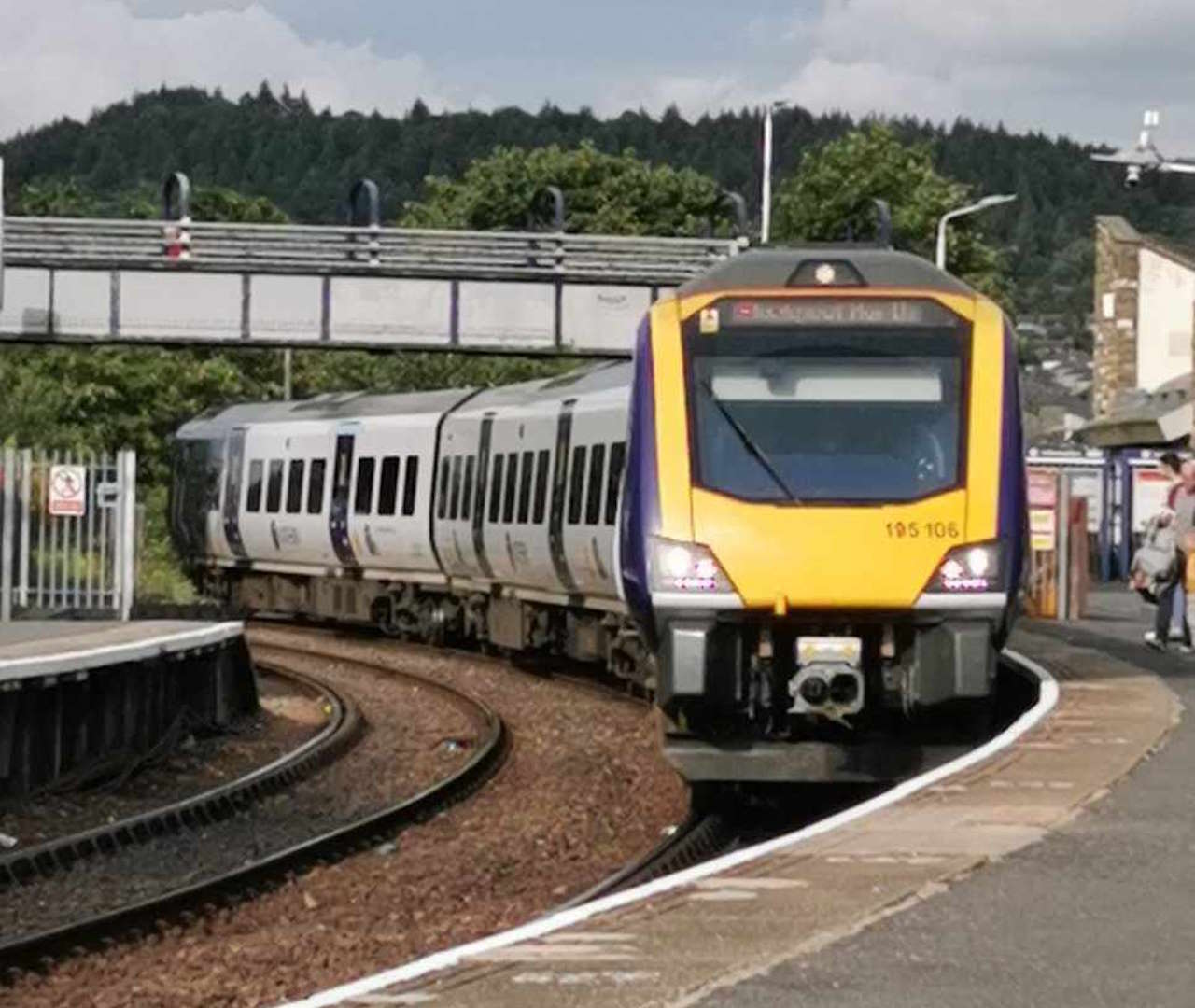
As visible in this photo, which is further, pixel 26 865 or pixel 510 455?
pixel 510 455

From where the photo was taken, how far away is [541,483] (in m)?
28.1

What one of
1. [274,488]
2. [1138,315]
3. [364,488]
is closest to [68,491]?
[364,488]

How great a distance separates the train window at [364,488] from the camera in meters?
37.0

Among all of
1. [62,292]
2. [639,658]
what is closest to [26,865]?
[639,658]

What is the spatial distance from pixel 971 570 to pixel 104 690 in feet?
22.5

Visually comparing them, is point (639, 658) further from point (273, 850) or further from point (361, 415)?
point (361, 415)

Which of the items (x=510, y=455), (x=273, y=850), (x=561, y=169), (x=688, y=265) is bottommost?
(x=273, y=850)

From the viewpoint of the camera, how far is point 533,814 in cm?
1830

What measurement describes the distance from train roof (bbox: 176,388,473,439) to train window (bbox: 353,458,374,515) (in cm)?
60

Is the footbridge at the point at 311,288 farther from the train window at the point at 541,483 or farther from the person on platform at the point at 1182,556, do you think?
the person on platform at the point at 1182,556

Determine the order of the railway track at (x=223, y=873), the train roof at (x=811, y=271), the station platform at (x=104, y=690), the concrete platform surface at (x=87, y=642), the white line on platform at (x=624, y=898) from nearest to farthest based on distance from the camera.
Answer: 1. the white line on platform at (x=624, y=898)
2. the railway track at (x=223, y=873)
3. the train roof at (x=811, y=271)
4. the station platform at (x=104, y=690)
5. the concrete platform surface at (x=87, y=642)

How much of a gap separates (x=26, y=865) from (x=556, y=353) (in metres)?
32.0

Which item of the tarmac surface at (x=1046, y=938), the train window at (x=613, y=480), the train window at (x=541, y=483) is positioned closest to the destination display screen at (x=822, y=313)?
the tarmac surface at (x=1046, y=938)

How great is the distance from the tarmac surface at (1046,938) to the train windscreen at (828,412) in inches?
140
